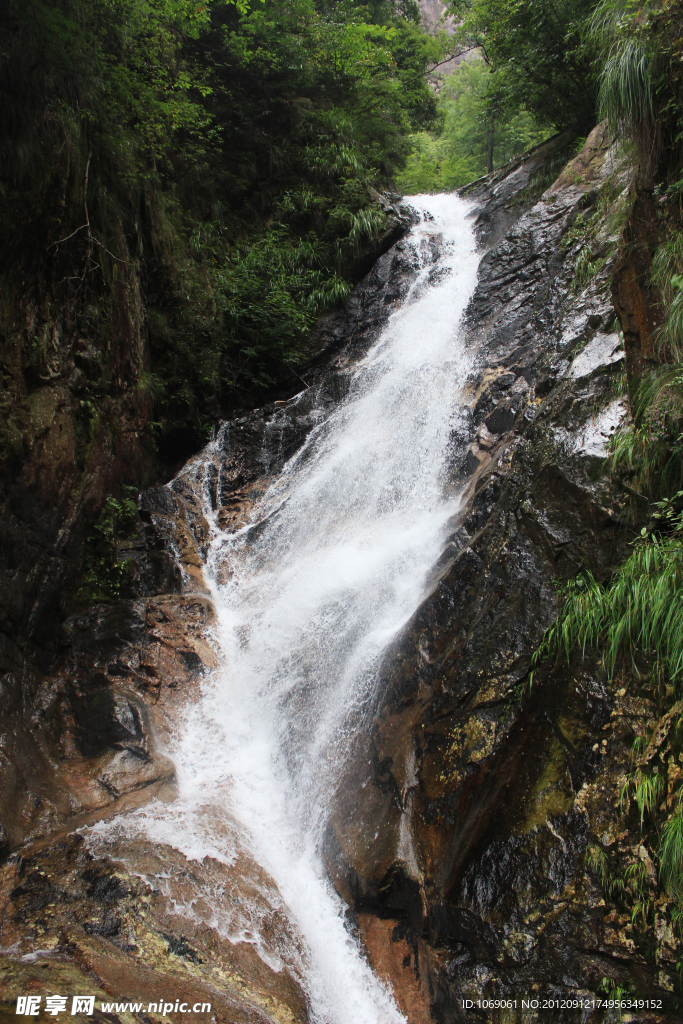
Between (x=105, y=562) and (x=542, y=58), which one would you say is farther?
(x=542, y=58)

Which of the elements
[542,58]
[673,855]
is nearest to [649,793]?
[673,855]

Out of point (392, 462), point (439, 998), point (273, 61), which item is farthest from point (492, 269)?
point (439, 998)

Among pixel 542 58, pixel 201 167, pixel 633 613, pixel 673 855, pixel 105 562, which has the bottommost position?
pixel 673 855

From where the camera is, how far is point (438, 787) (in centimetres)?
444

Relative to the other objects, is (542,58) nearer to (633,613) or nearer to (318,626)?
(318,626)

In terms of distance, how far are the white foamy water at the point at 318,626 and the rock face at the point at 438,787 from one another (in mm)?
198

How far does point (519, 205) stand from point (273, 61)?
6.56m

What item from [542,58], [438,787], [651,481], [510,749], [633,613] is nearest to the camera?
[633,613]

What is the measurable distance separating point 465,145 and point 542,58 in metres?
15.7

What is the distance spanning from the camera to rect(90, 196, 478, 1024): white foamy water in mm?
4895

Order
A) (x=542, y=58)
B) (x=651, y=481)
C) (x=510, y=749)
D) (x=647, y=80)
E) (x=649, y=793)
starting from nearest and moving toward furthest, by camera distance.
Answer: (x=649, y=793) → (x=510, y=749) → (x=651, y=481) → (x=647, y=80) → (x=542, y=58)

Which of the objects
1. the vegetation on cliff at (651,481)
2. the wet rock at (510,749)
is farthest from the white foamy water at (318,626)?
the vegetation on cliff at (651,481)

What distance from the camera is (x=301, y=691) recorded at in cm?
619

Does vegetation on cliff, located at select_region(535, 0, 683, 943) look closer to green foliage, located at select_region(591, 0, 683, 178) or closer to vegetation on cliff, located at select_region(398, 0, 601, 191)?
green foliage, located at select_region(591, 0, 683, 178)
